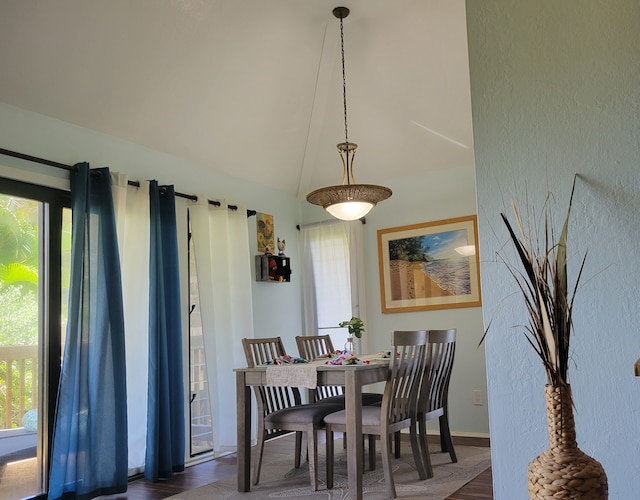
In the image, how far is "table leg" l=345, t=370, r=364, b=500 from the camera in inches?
126

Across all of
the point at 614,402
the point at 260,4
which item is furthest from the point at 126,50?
the point at 614,402

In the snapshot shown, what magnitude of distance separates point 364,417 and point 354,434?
25 cm

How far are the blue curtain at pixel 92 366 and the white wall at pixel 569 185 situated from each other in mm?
2402

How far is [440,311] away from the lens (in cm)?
538

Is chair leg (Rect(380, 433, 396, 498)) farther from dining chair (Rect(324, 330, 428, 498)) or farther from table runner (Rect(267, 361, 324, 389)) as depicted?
table runner (Rect(267, 361, 324, 389))

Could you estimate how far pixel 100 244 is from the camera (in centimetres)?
382

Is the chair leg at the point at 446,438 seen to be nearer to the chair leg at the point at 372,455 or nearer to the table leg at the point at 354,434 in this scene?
the chair leg at the point at 372,455

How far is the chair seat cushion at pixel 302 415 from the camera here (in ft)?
11.8

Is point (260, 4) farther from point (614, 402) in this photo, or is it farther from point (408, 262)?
point (614, 402)

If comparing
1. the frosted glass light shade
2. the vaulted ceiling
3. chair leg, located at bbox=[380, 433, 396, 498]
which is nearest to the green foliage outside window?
the vaulted ceiling

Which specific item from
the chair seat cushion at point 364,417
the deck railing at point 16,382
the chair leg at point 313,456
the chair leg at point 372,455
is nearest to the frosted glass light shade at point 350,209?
the chair seat cushion at point 364,417

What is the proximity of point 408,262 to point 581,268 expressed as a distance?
3.39 metres

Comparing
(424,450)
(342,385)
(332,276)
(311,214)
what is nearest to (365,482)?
(424,450)

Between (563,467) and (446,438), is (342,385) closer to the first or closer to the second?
(446,438)
